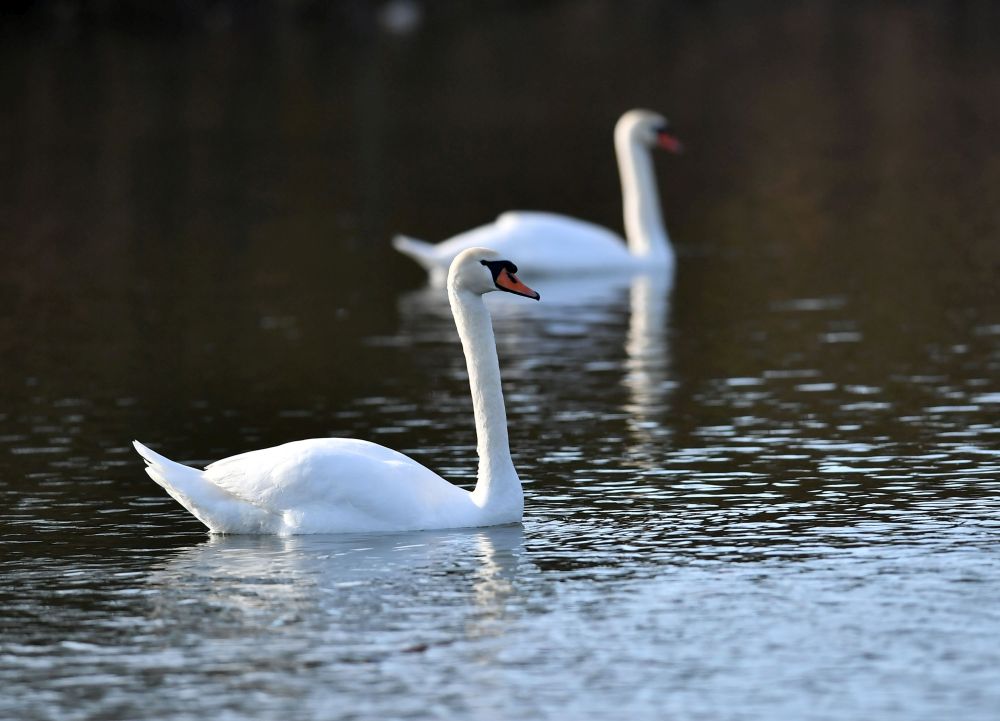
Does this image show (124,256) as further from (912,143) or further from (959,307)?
(912,143)

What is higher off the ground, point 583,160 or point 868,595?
point 583,160

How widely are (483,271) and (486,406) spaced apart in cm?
72

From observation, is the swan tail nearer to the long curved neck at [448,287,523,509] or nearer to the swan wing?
the swan wing

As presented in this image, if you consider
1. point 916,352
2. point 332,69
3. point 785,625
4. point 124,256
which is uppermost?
point 332,69

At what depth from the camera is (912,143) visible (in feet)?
121

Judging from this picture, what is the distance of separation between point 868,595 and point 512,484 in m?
2.41

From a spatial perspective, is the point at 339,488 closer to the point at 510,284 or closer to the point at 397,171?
the point at 510,284

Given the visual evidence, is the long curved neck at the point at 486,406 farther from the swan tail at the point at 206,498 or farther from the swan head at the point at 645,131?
the swan head at the point at 645,131

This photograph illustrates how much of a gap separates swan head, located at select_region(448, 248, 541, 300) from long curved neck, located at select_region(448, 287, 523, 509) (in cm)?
9

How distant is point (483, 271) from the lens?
38.7 feet

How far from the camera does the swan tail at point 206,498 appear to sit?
38.2 ft

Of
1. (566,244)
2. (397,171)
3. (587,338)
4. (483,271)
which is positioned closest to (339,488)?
(483,271)

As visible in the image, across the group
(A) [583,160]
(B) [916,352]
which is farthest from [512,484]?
(A) [583,160]

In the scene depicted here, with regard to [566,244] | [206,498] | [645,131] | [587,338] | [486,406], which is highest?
[645,131]
